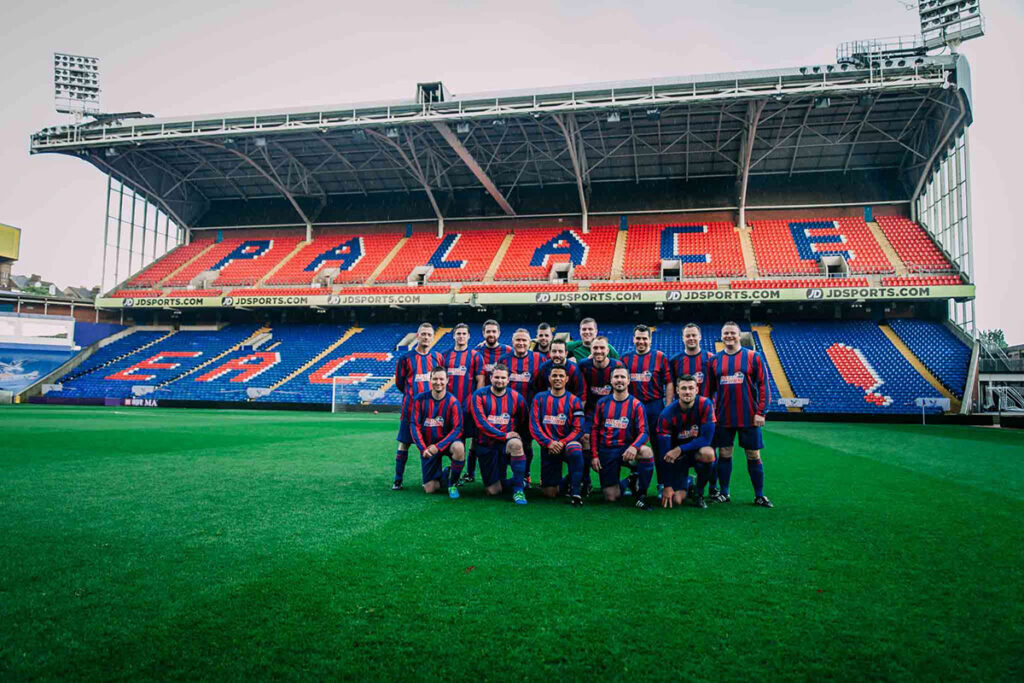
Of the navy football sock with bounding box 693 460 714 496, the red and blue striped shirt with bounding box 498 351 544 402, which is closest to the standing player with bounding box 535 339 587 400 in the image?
the red and blue striped shirt with bounding box 498 351 544 402

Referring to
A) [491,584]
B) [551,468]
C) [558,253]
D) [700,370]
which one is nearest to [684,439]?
[700,370]

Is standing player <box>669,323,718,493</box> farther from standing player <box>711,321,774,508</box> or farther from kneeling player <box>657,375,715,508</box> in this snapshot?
kneeling player <box>657,375,715,508</box>

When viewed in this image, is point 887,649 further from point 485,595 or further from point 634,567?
point 485,595

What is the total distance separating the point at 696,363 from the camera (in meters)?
6.59

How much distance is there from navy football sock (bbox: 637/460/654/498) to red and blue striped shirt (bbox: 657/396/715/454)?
0.93 feet

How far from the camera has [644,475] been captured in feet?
19.1

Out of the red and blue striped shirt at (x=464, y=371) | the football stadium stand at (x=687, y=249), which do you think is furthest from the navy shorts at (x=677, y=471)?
the football stadium stand at (x=687, y=249)

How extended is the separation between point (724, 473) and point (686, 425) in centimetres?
88

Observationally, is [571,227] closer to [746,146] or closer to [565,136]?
[565,136]

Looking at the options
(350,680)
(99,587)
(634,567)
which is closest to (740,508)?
(634,567)

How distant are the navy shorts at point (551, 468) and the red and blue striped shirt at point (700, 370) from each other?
147 cm

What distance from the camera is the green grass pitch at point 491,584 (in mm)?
2508

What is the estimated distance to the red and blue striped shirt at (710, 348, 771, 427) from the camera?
633cm

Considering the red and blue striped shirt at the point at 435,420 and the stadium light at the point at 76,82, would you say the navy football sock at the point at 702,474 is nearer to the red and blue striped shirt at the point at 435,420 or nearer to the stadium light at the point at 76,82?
the red and blue striped shirt at the point at 435,420
